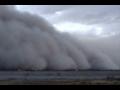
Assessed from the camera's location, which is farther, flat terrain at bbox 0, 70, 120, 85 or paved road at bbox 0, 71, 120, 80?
paved road at bbox 0, 71, 120, 80

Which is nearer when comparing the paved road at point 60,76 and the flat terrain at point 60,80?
the flat terrain at point 60,80

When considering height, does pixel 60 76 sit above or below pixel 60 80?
above

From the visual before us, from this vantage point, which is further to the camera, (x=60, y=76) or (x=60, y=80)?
(x=60, y=76)
